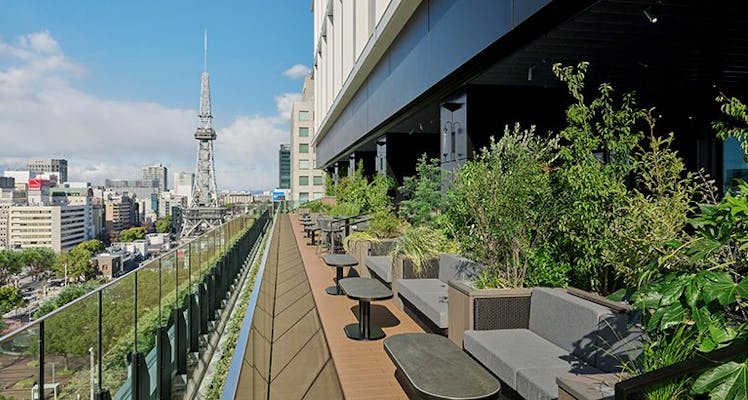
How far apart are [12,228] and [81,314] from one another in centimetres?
8318

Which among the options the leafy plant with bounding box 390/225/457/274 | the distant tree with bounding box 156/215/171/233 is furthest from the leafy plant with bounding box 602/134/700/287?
the distant tree with bounding box 156/215/171/233

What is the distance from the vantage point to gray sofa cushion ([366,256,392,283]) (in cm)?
691

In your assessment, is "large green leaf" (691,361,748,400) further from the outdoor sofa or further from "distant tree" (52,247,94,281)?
"distant tree" (52,247,94,281)

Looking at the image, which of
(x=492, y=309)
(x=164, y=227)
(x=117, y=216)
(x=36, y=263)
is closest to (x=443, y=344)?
(x=492, y=309)

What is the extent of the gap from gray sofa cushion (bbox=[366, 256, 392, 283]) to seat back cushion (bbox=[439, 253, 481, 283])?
970 mm

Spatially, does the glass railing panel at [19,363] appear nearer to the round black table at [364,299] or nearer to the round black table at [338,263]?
the round black table at [364,299]

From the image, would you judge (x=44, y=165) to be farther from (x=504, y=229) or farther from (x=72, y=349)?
(x=504, y=229)

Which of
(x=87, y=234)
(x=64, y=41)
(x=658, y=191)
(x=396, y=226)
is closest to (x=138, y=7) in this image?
(x=396, y=226)

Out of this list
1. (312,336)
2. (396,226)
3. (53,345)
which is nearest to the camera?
(53,345)

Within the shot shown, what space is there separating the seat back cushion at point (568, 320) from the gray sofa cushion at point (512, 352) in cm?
6

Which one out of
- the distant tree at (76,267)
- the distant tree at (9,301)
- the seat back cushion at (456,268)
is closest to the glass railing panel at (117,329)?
the distant tree at (9,301)

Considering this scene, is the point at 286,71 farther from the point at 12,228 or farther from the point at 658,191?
the point at 658,191

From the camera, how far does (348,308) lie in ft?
22.2

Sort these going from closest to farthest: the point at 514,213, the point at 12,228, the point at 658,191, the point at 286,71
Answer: the point at 658,191
the point at 514,213
the point at 12,228
the point at 286,71
